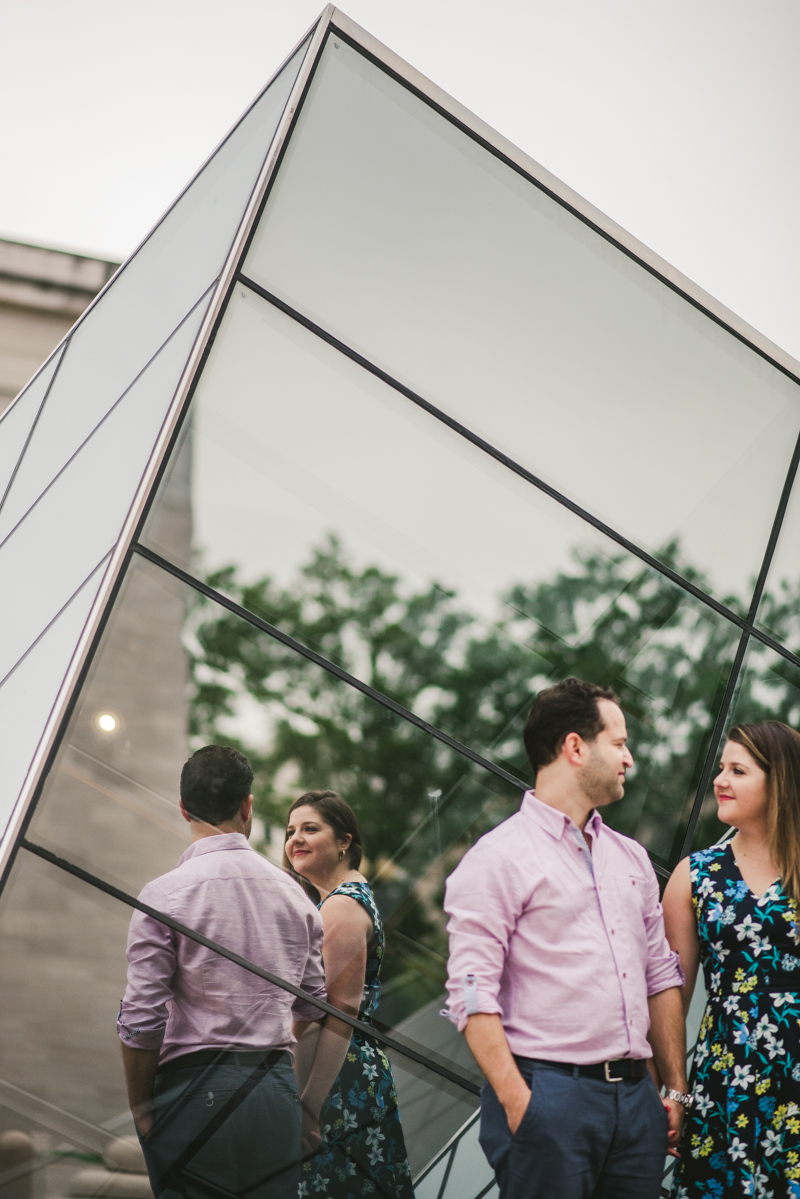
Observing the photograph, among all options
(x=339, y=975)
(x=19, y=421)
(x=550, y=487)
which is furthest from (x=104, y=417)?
(x=339, y=975)

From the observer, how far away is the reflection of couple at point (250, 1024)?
3.06m

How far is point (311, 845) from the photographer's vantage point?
353 centimetres

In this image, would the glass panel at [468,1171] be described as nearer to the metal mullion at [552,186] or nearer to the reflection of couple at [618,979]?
the reflection of couple at [618,979]

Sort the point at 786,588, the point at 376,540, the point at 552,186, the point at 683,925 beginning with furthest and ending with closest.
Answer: the point at 786,588
the point at 552,186
the point at 376,540
the point at 683,925

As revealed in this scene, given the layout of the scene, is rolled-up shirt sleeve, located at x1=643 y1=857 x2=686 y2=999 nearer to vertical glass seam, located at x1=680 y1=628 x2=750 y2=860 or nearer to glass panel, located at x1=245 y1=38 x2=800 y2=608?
vertical glass seam, located at x1=680 y1=628 x2=750 y2=860

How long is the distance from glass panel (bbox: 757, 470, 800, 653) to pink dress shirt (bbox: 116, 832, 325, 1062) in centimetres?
299

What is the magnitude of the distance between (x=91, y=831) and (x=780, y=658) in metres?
3.57

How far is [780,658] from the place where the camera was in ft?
17.1

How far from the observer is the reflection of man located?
305cm

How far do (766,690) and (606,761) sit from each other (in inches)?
95.8

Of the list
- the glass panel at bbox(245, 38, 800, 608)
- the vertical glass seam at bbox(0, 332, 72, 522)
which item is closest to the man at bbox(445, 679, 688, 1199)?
the glass panel at bbox(245, 38, 800, 608)

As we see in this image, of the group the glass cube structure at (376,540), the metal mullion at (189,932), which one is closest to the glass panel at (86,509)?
the glass cube structure at (376,540)

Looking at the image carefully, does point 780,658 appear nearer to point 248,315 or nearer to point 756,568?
point 756,568

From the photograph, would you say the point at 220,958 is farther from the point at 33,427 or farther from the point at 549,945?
the point at 33,427
